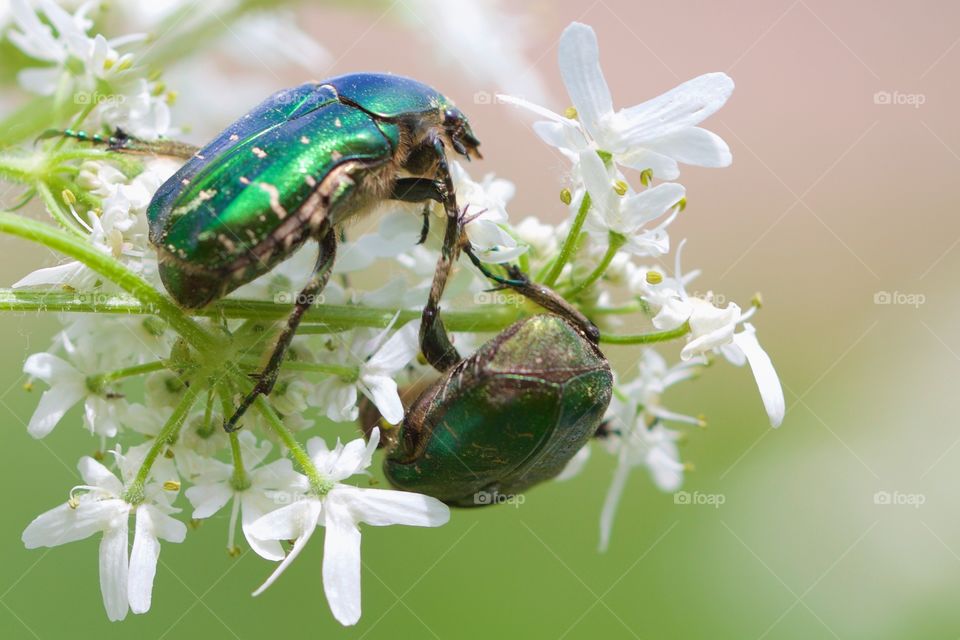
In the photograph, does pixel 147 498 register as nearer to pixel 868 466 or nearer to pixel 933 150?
pixel 868 466

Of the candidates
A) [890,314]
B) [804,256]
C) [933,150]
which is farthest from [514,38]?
[933,150]

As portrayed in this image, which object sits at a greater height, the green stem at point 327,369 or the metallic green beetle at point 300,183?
the metallic green beetle at point 300,183

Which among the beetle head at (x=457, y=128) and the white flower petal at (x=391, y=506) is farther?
the beetle head at (x=457, y=128)

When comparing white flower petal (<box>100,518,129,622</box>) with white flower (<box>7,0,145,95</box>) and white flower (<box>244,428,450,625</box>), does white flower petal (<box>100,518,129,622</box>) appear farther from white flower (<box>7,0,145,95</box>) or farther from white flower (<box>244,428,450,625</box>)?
white flower (<box>7,0,145,95</box>)

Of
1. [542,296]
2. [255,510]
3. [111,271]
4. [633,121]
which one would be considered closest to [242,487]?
[255,510]

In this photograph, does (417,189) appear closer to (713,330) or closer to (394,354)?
(394,354)

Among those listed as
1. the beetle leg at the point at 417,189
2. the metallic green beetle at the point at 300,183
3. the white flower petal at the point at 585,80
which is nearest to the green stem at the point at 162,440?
the metallic green beetle at the point at 300,183

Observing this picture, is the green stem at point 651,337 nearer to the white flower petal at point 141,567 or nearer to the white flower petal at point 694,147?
the white flower petal at point 694,147

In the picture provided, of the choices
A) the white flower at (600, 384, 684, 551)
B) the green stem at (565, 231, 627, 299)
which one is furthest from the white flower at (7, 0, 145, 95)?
the white flower at (600, 384, 684, 551)
